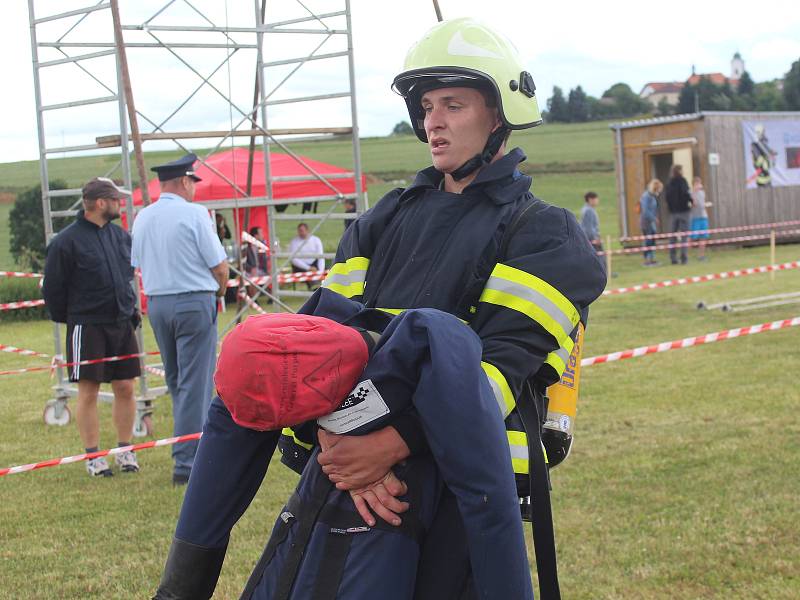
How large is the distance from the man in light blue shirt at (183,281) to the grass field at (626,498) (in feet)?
1.77

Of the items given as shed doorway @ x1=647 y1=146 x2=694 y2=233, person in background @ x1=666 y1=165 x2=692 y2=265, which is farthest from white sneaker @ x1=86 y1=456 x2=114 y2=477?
shed doorway @ x1=647 y1=146 x2=694 y2=233

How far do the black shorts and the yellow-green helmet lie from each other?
16.7ft

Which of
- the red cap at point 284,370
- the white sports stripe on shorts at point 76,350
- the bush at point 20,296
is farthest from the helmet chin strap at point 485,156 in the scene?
the bush at point 20,296

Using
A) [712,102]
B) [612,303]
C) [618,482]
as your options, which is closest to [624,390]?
[618,482]

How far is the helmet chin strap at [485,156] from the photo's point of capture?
8.34 ft

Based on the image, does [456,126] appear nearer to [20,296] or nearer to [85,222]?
[85,222]

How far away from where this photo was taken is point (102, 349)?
7258mm

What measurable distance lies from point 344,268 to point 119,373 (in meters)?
5.04

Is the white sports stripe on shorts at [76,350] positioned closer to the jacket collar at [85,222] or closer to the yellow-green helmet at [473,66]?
the jacket collar at [85,222]

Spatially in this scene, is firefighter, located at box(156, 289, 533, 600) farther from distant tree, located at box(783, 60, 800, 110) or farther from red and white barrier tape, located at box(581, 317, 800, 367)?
distant tree, located at box(783, 60, 800, 110)

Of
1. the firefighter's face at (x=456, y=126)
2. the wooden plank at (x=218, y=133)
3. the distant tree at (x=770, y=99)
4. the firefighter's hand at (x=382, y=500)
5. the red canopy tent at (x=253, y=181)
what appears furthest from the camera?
the distant tree at (x=770, y=99)

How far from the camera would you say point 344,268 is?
264 cm

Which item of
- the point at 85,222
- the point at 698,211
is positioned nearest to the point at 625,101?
the point at 698,211

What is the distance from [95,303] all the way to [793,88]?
52.1m
